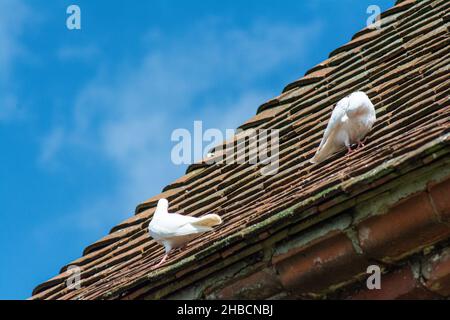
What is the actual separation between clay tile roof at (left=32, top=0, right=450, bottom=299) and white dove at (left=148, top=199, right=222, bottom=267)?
0.08 metres

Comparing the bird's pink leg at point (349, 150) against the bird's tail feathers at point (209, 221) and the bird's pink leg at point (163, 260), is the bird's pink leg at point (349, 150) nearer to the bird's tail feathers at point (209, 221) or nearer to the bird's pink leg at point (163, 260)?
the bird's tail feathers at point (209, 221)

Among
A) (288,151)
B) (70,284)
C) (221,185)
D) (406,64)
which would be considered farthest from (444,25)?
(70,284)

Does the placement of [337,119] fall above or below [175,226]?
above

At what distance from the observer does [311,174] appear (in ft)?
19.8

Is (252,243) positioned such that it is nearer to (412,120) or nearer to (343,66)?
(412,120)

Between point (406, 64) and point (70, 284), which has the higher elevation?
point (406, 64)

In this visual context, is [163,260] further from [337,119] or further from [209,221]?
[337,119]

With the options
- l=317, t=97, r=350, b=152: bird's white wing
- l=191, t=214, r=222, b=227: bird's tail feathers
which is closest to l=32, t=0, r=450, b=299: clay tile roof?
l=191, t=214, r=222, b=227: bird's tail feathers

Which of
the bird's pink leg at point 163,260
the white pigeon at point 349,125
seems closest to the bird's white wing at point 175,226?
the bird's pink leg at point 163,260

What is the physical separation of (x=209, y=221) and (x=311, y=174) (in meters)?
0.69

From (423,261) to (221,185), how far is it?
8.70 feet

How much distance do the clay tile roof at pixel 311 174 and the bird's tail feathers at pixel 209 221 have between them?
71 mm

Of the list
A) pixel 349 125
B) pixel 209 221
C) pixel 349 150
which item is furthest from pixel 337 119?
pixel 209 221

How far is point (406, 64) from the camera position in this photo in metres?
7.24
